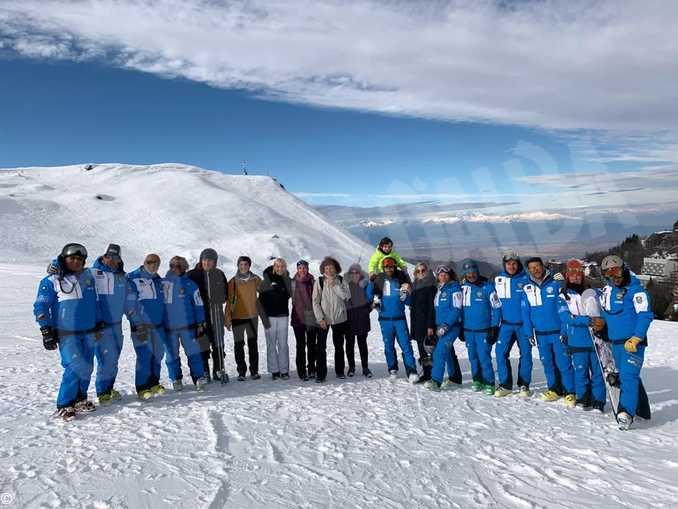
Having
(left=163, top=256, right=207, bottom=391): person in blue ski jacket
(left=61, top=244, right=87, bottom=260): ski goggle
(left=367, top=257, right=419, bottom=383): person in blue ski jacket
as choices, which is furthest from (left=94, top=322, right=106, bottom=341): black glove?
(left=367, top=257, right=419, bottom=383): person in blue ski jacket

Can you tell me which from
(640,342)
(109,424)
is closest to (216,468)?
(109,424)

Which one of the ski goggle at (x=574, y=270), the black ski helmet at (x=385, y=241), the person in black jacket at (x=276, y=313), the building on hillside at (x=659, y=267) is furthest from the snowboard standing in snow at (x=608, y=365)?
the building on hillside at (x=659, y=267)

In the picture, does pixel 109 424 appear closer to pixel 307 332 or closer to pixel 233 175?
pixel 307 332

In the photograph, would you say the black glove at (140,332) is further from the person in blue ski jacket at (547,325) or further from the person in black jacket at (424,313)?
the person in blue ski jacket at (547,325)

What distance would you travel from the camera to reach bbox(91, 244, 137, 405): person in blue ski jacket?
6383 millimetres

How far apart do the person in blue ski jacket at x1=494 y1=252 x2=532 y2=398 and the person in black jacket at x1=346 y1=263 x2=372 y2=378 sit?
2.14 m

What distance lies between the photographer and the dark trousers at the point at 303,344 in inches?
310

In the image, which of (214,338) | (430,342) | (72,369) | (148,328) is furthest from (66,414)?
(430,342)

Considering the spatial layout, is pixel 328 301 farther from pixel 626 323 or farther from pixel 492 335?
pixel 626 323

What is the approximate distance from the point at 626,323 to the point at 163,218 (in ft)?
187

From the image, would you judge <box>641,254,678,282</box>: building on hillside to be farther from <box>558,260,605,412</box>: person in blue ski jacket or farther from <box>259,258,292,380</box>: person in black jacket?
<box>259,258,292,380</box>: person in black jacket

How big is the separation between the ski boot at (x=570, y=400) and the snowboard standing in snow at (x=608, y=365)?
487 mm

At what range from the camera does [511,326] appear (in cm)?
727

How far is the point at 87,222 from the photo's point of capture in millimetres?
53094
